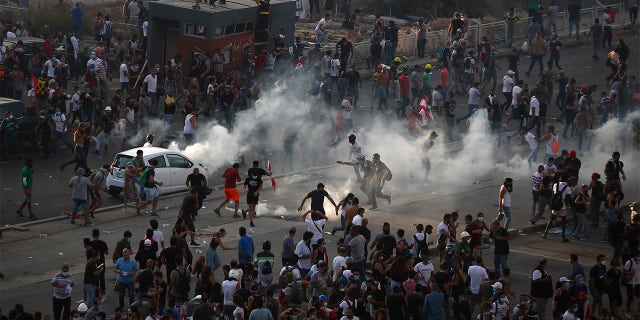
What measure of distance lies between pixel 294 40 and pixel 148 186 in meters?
13.5

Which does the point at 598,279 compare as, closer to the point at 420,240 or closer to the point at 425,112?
the point at 420,240

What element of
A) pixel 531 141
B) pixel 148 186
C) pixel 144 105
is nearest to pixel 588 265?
pixel 531 141

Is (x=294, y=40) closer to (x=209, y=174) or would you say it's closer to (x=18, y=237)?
(x=209, y=174)

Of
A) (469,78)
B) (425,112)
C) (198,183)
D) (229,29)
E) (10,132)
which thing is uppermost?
(229,29)

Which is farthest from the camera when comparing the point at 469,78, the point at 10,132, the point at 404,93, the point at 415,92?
the point at 469,78

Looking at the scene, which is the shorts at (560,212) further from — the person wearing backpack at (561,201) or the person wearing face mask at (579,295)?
the person wearing face mask at (579,295)

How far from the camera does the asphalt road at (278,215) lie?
77.2 feet

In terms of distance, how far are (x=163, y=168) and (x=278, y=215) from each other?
116 inches

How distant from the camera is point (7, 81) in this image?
3531 cm

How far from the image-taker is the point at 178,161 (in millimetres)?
28719

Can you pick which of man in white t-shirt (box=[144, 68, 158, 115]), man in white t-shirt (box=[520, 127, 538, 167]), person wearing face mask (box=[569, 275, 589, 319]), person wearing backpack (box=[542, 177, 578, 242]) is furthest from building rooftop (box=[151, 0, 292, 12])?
person wearing face mask (box=[569, 275, 589, 319])

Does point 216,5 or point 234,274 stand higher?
point 216,5

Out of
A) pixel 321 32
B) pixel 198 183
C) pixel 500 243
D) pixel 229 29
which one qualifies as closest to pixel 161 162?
pixel 198 183

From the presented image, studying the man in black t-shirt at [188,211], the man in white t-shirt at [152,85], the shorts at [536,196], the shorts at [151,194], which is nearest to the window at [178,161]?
the shorts at [151,194]
